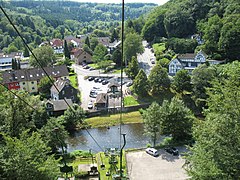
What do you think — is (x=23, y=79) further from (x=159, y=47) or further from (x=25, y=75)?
(x=159, y=47)

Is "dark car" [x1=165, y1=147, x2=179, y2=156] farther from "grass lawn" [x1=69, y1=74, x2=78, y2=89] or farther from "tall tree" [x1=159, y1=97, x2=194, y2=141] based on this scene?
"grass lawn" [x1=69, y1=74, x2=78, y2=89]

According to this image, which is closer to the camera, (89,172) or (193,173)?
(193,173)

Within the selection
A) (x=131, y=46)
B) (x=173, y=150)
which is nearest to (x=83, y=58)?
(x=131, y=46)

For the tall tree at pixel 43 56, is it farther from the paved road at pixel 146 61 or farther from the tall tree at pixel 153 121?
the tall tree at pixel 153 121

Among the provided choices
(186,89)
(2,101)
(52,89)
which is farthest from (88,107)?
(2,101)

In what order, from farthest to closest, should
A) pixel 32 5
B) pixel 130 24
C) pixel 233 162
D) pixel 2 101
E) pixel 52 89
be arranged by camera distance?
1. pixel 32 5
2. pixel 130 24
3. pixel 52 89
4. pixel 2 101
5. pixel 233 162

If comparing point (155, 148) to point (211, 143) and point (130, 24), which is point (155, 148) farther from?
point (130, 24)

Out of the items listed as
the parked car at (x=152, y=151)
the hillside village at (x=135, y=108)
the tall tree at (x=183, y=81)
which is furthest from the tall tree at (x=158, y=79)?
the parked car at (x=152, y=151)

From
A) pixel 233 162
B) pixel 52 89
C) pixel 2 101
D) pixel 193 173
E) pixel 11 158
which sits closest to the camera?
pixel 233 162
